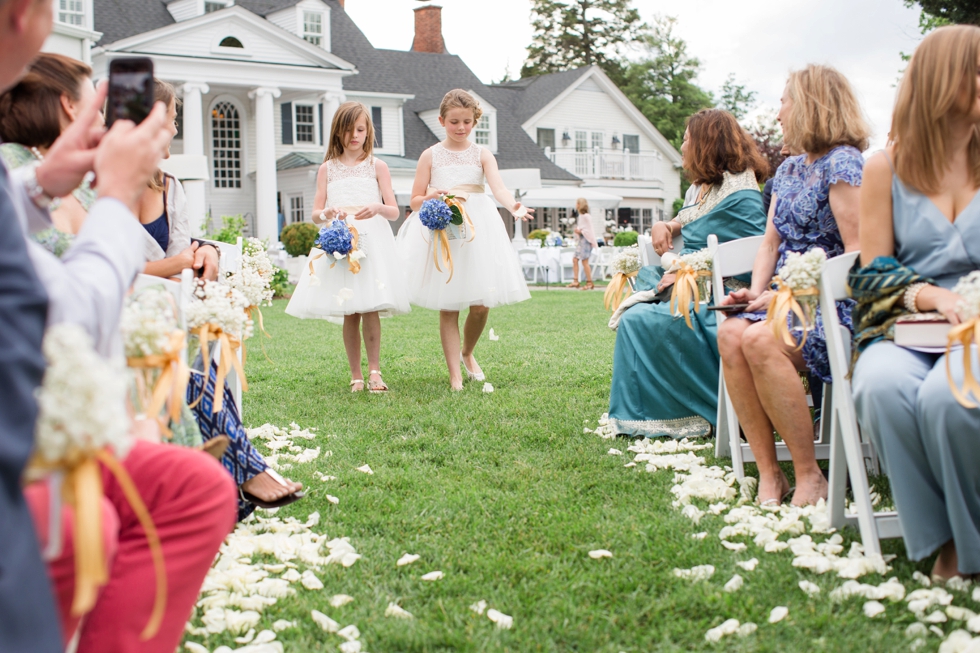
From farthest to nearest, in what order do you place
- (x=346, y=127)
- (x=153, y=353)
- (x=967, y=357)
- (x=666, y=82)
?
(x=666, y=82) < (x=346, y=127) < (x=967, y=357) < (x=153, y=353)

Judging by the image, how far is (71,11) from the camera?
21.7 meters

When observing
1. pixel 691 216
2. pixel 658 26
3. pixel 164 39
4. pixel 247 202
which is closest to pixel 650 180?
pixel 658 26

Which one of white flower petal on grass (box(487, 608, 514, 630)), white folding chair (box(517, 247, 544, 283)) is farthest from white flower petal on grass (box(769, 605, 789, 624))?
white folding chair (box(517, 247, 544, 283))

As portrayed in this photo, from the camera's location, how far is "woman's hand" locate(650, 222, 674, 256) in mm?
5129

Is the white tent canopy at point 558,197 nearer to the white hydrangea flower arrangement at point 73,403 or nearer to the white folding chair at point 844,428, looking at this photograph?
the white folding chair at point 844,428

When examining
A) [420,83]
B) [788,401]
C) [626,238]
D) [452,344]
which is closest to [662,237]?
[788,401]

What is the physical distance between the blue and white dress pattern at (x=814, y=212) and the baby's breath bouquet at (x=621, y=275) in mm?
1458

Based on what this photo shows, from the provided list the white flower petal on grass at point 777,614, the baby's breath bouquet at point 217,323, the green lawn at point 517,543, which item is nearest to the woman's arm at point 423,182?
the green lawn at point 517,543

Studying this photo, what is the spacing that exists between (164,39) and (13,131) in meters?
23.6

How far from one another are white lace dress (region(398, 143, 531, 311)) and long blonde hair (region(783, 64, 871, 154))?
10.5 feet

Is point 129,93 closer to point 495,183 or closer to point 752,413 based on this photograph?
point 752,413

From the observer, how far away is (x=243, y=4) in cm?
2853

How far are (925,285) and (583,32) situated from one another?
167ft

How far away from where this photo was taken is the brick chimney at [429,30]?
36.3 metres
